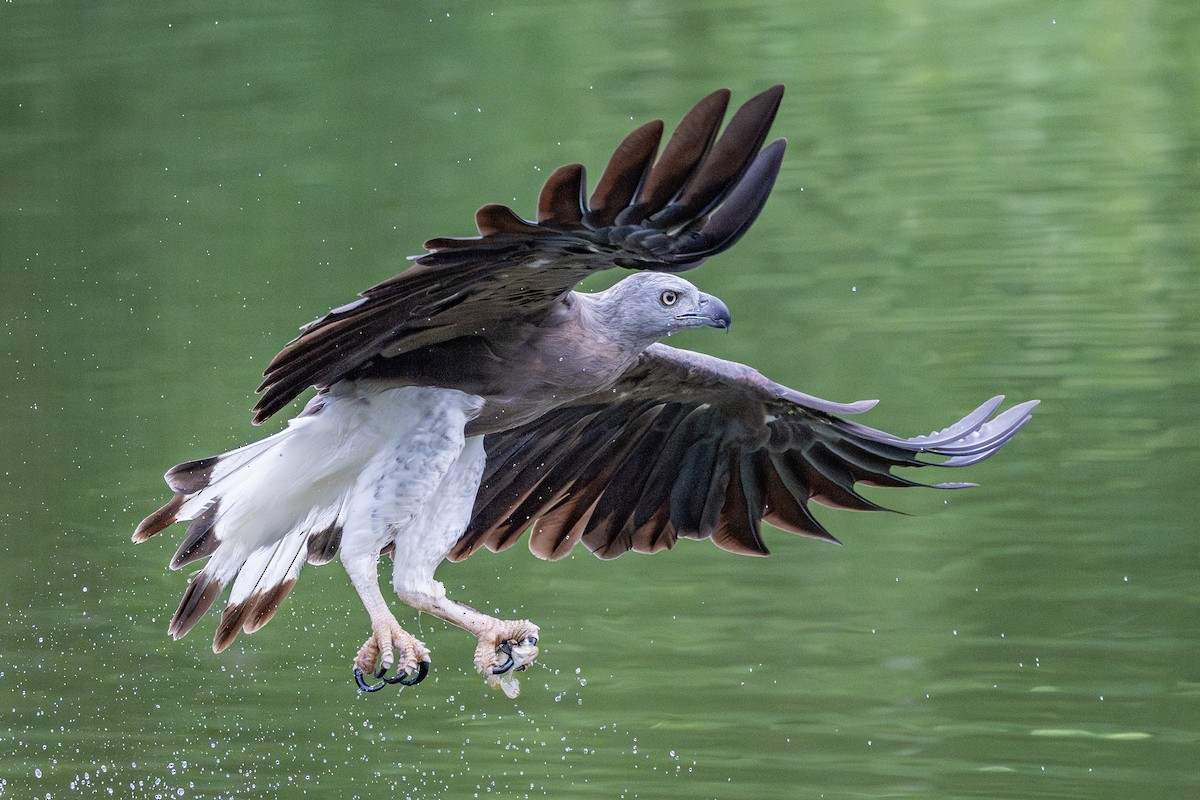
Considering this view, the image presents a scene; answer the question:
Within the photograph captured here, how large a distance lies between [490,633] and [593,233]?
1213 millimetres

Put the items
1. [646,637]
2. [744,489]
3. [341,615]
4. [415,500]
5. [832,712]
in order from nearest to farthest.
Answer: [415,500], [744,489], [832,712], [646,637], [341,615]

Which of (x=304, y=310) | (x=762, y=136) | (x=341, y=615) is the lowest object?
(x=341, y=615)

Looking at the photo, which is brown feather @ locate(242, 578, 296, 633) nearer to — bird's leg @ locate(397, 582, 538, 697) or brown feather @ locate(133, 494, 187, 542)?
brown feather @ locate(133, 494, 187, 542)

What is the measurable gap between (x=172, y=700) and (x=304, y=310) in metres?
2.24

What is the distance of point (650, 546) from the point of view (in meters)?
5.52

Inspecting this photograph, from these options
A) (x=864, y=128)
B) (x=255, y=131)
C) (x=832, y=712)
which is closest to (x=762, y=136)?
(x=832, y=712)

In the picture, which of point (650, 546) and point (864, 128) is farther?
point (864, 128)

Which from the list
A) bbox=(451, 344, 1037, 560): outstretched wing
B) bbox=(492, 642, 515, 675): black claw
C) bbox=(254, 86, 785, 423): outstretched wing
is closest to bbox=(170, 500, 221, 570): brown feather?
bbox=(254, 86, 785, 423): outstretched wing

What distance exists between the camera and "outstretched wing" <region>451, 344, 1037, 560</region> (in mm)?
5148

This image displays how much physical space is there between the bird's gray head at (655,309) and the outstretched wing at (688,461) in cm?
45

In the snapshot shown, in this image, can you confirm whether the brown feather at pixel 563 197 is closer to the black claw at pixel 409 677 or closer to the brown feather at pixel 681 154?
the brown feather at pixel 681 154

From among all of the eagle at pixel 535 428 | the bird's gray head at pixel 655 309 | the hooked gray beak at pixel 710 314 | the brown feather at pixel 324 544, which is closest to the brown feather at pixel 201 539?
the eagle at pixel 535 428

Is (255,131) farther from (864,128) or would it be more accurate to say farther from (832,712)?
(832,712)

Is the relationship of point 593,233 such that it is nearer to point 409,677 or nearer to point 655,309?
point 655,309
